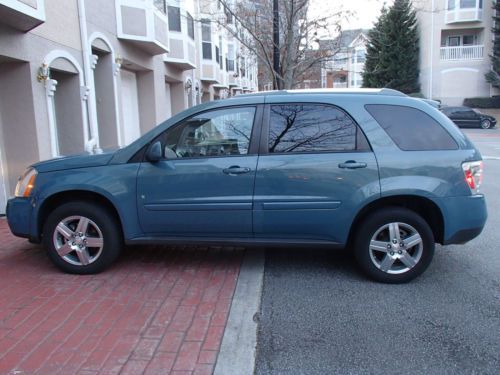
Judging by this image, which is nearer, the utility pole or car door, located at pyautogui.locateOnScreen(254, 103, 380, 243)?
car door, located at pyautogui.locateOnScreen(254, 103, 380, 243)

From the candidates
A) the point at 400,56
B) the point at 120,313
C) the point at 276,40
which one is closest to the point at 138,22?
the point at 276,40

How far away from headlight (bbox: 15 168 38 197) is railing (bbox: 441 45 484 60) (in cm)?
3719

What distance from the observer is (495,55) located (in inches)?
1336

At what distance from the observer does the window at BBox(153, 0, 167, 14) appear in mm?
13316

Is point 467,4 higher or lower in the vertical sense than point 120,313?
higher

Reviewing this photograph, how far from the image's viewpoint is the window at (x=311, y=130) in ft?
14.1

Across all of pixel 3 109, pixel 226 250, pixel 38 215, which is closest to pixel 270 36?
pixel 3 109

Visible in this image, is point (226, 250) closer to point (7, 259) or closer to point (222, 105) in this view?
point (222, 105)

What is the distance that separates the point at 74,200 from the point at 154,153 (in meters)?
1.00

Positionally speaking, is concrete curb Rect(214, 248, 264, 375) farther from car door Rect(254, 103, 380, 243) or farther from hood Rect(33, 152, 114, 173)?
hood Rect(33, 152, 114, 173)

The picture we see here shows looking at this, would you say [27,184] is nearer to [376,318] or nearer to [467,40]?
[376,318]

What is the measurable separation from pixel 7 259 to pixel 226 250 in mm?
2431

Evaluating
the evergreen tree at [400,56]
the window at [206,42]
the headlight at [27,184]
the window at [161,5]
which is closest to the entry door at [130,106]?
the window at [161,5]

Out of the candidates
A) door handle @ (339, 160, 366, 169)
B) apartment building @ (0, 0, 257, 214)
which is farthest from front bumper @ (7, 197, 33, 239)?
door handle @ (339, 160, 366, 169)
